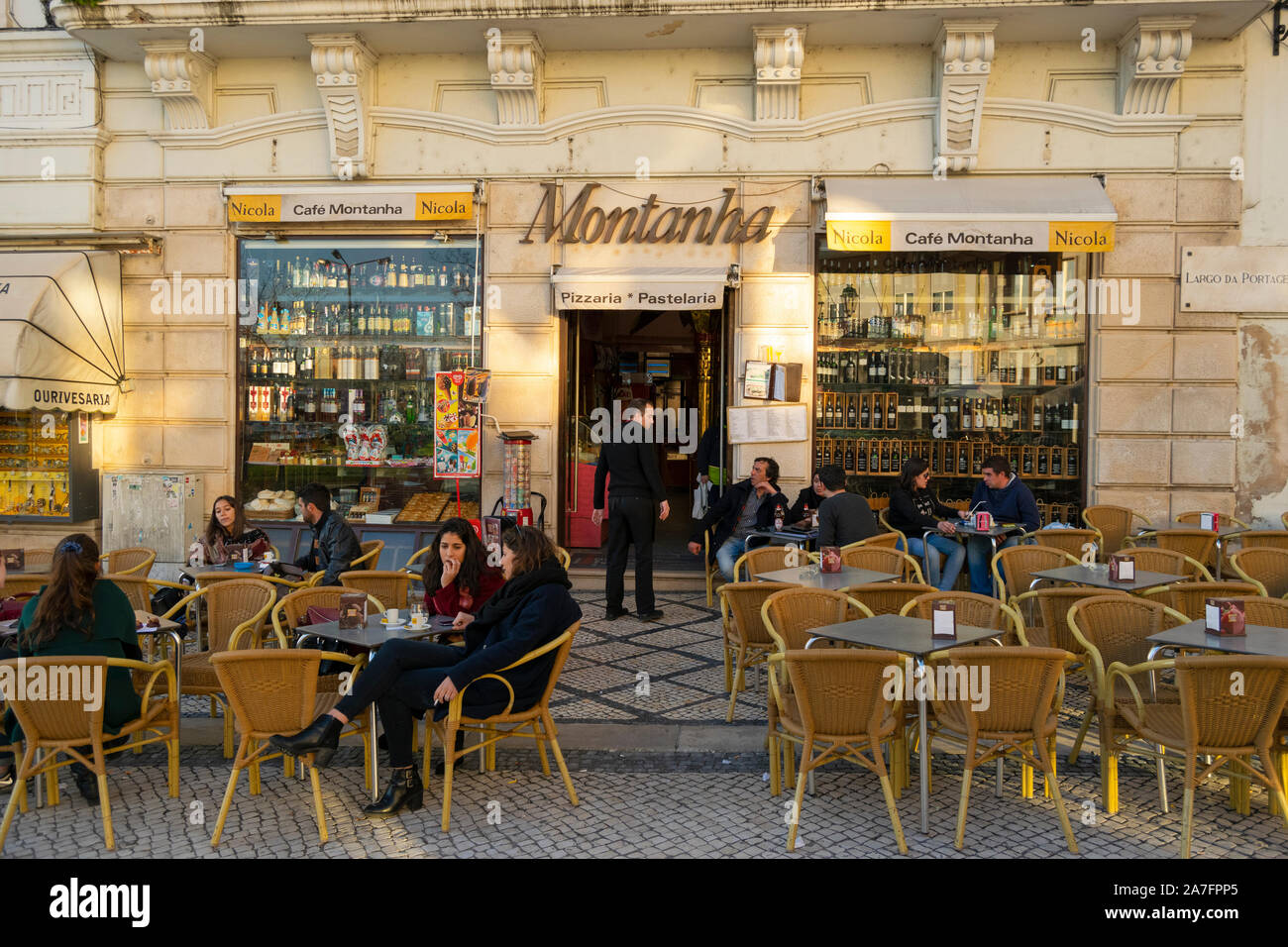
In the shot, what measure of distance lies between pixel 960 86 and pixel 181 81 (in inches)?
314

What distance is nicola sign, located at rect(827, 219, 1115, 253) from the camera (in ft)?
31.8

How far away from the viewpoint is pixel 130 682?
16.4 ft

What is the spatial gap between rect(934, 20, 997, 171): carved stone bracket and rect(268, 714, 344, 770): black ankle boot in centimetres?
824

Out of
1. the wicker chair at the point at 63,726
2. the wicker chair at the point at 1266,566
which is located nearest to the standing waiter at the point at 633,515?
the wicker chair at the point at 1266,566

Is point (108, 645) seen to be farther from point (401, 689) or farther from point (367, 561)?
point (367, 561)

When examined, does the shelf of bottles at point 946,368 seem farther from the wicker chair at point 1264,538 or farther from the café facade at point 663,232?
the wicker chair at point 1264,538

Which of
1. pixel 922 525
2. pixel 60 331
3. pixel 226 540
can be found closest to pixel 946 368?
pixel 922 525

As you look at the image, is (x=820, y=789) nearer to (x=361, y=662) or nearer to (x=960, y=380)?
(x=361, y=662)

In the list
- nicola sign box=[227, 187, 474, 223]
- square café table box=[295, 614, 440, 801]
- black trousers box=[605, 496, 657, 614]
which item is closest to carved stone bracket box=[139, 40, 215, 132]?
nicola sign box=[227, 187, 474, 223]

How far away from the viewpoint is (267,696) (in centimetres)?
462

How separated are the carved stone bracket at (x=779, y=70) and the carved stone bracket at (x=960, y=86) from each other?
1387 millimetres

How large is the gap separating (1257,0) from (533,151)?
6976 mm
